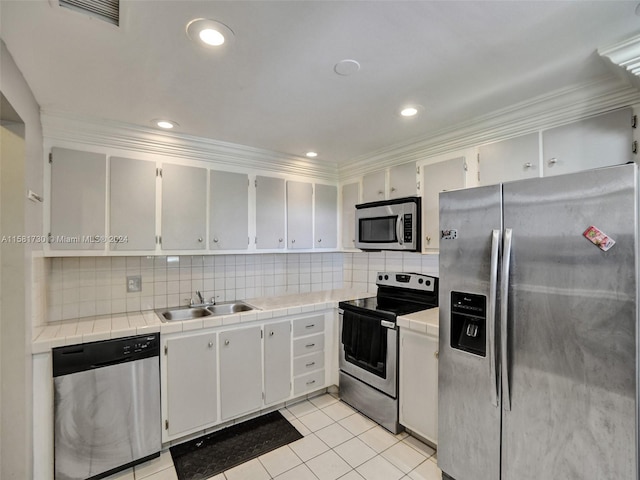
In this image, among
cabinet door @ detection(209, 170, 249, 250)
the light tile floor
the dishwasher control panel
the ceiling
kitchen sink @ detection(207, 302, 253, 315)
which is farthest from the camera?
kitchen sink @ detection(207, 302, 253, 315)

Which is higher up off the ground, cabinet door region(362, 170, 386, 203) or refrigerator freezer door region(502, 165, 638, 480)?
cabinet door region(362, 170, 386, 203)

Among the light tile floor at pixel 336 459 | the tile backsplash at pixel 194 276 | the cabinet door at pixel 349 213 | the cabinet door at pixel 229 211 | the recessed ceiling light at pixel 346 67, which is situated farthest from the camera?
the cabinet door at pixel 349 213

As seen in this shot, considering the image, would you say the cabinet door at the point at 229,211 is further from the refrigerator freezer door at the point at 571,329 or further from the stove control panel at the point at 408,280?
the refrigerator freezer door at the point at 571,329

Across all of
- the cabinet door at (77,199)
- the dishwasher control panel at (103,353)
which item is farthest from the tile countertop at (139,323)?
the cabinet door at (77,199)

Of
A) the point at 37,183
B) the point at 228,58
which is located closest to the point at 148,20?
the point at 228,58

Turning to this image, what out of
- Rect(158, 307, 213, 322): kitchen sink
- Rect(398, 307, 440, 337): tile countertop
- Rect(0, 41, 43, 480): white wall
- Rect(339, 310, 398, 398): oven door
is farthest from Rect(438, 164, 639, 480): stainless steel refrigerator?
Rect(0, 41, 43, 480): white wall

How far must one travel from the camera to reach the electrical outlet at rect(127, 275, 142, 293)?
2.54 m

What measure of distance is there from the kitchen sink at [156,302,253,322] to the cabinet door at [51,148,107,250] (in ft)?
2.48

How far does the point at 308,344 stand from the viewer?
111 inches

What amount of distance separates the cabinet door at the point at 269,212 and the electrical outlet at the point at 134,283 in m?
1.05

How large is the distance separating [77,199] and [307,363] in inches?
89.1

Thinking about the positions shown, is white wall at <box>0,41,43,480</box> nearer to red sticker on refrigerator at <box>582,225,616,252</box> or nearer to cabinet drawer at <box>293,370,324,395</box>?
cabinet drawer at <box>293,370,324,395</box>

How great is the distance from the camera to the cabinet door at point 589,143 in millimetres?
1636

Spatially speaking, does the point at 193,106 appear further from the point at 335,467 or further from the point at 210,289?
the point at 335,467
